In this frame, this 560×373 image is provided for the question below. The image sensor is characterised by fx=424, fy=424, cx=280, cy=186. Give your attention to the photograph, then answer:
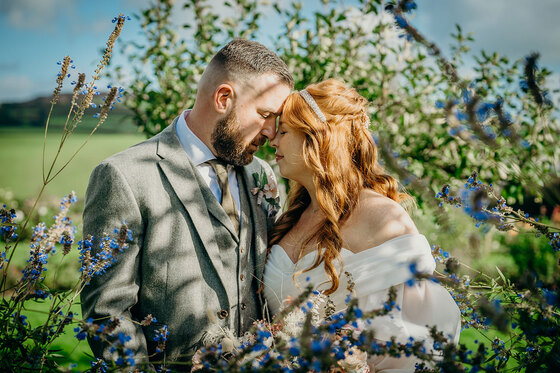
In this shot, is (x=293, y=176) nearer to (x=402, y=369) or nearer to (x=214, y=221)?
(x=214, y=221)

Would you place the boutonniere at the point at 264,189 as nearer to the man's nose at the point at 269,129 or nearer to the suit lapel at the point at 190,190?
the man's nose at the point at 269,129

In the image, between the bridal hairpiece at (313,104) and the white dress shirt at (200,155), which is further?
the bridal hairpiece at (313,104)

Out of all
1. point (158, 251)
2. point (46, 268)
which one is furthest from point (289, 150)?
point (46, 268)

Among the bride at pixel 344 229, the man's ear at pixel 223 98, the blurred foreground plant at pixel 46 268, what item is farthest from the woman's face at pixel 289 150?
the blurred foreground plant at pixel 46 268

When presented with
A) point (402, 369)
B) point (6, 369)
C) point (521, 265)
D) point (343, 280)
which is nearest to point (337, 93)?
point (343, 280)

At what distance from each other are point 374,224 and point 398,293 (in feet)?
1.49

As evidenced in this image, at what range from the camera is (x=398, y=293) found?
8.29 ft

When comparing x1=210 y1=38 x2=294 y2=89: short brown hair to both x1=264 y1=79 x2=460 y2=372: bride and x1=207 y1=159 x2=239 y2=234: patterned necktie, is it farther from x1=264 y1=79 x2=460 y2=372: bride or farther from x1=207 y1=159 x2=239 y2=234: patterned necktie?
x1=207 y1=159 x2=239 y2=234: patterned necktie

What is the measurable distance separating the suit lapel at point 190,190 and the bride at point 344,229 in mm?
497

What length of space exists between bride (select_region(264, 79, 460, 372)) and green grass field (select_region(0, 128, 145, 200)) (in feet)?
48.3

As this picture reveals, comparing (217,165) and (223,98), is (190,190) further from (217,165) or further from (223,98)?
(223,98)

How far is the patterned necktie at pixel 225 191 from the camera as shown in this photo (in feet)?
8.80

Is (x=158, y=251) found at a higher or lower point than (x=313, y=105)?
lower

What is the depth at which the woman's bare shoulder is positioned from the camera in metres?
2.66
